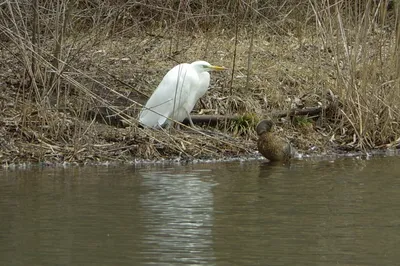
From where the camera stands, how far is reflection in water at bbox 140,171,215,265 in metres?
5.52

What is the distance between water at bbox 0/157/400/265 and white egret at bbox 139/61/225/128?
1.81m

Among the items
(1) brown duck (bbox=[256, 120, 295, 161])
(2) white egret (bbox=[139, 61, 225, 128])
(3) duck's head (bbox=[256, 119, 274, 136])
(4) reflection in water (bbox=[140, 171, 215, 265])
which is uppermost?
(2) white egret (bbox=[139, 61, 225, 128])

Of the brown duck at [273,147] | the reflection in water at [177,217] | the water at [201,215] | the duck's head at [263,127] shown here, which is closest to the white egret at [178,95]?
the duck's head at [263,127]

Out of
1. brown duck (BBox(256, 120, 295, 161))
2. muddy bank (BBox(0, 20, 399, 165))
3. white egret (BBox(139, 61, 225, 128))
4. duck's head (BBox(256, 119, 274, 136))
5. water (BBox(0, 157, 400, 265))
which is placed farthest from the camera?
white egret (BBox(139, 61, 225, 128))

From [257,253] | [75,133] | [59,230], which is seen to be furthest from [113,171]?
[257,253]

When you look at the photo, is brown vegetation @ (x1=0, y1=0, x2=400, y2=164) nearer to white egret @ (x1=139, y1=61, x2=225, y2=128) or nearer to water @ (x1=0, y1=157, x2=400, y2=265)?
white egret @ (x1=139, y1=61, x2=225, y2=128)

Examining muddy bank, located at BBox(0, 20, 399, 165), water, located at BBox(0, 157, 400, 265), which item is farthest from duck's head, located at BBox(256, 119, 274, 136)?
water, located at BBox(0, 157, 400, 265)

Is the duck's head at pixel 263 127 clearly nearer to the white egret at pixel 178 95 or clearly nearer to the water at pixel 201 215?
the water at pixel 201 215

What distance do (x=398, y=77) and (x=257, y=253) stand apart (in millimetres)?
6476

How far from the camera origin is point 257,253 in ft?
18.0

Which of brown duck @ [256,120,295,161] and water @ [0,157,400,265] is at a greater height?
brown duck @ [256,120,295,161]

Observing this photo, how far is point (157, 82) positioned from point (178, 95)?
1.91m

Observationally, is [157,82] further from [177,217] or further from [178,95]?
[177,217]

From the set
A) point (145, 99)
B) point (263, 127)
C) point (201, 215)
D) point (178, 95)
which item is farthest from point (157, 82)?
point (201, 215)
